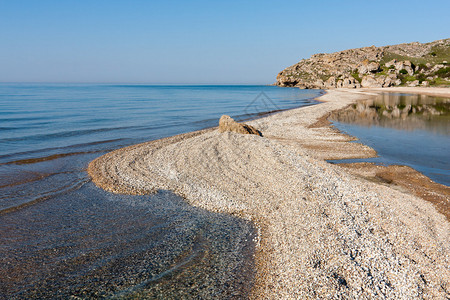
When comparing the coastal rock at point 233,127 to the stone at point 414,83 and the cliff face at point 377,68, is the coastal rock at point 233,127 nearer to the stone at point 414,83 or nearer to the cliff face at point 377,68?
the cliff face at point 377,68

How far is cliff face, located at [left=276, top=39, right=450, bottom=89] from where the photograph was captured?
350 ft

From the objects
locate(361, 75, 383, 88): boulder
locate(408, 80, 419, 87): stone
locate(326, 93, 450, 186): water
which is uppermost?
locate(361, 75, 383, 88): boulder

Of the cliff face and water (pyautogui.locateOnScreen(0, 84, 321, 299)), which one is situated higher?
the cliff face

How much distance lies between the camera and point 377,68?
12200 cm

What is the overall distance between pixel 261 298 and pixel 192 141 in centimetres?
1464

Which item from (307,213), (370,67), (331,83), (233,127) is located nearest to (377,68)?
(370,67)

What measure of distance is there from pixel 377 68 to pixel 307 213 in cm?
13494

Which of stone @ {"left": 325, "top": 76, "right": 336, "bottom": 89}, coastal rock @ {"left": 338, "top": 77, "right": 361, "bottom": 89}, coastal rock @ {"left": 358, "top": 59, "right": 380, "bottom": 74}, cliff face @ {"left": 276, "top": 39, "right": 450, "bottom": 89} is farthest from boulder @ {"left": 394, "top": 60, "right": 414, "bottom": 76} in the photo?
stone @ {"left": 325, "top": 76, "right": 336, "bottom": 89}

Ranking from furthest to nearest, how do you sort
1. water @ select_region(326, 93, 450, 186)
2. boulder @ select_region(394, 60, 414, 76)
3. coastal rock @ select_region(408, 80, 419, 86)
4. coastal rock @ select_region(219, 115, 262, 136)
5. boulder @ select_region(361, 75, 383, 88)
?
boulder @ select_region(394, 60, 414, 76)
boulder @ select_region(361, 75, 383, 88)
coastal rock @ select_region(408, 80, 419, 86)
coastal rock @ select_region(219, 115, 262, 136)
water @ select_region(326, 93, 450, 186)

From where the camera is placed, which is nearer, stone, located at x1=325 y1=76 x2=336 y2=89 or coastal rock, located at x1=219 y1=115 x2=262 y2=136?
coastal rock, located at x1=219 y1=115 x2=262 y2=136

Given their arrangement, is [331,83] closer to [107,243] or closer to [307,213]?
[307,213]

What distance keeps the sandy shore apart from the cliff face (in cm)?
10324

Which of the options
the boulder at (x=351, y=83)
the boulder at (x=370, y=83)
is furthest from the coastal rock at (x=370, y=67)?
the boulder at (x=370, y=83)

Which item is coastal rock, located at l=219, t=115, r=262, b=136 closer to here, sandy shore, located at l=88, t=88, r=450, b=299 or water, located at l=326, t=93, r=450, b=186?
sandy shore, located at l=88, t=88, r=450, b=299
